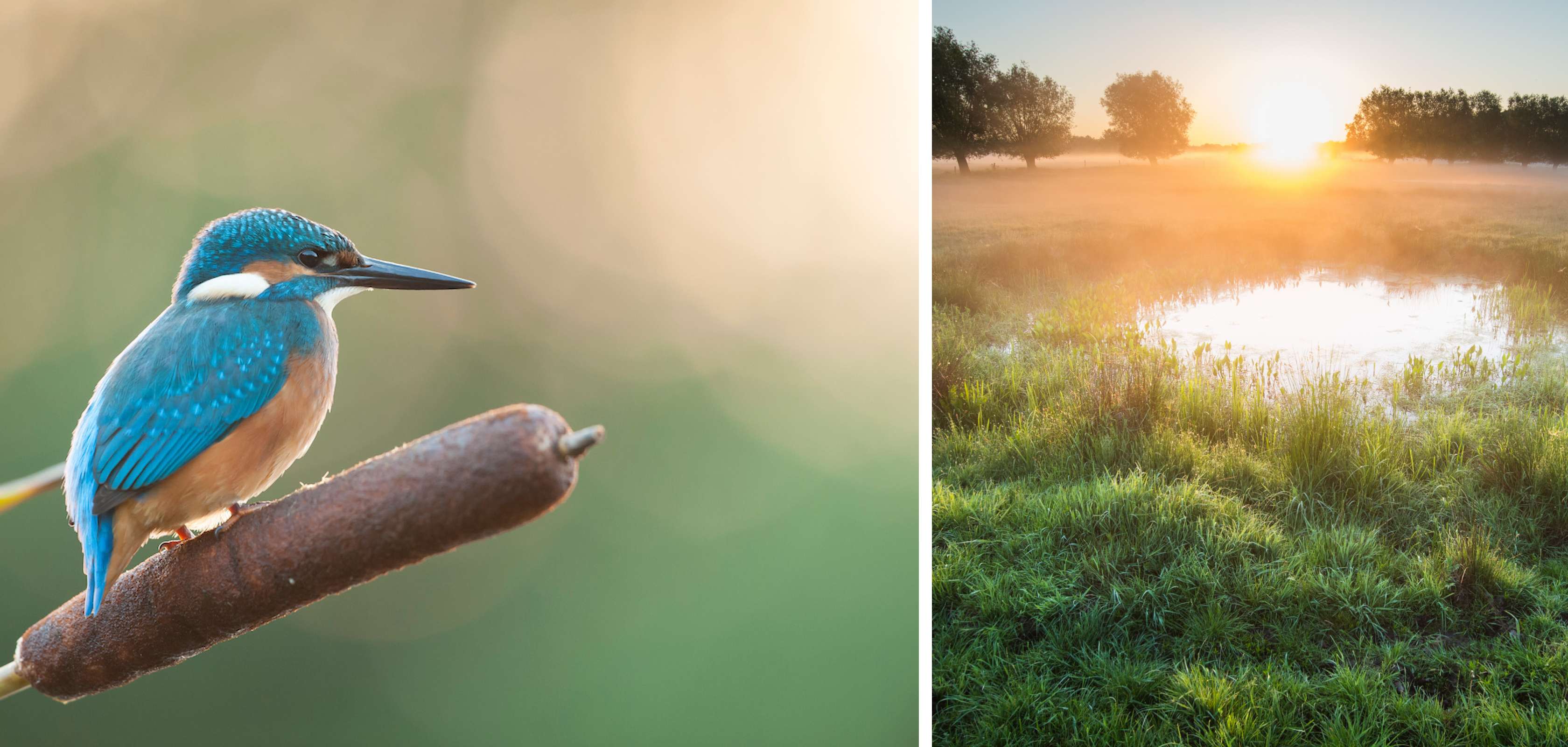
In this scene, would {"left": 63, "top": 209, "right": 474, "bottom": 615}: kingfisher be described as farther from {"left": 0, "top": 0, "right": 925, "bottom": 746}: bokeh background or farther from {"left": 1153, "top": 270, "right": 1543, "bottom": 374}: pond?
{"left": 1153, "top": 270, "right": 1543, "bottom": 374}: pond

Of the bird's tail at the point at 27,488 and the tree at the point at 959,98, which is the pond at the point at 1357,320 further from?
the bird's tail at the point at 27,488

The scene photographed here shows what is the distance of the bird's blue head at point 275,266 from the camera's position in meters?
1.17

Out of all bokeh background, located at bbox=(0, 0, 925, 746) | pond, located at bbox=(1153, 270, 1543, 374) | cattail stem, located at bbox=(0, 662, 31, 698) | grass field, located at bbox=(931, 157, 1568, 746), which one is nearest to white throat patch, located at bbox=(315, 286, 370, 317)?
cattail stem, located at bbox=(0, 662, 31, 698)

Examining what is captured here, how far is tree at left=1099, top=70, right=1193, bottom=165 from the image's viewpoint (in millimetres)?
2123

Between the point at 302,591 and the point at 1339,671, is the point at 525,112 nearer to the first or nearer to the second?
the point at 302,591

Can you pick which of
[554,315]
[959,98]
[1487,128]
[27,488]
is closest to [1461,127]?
[1487,128]

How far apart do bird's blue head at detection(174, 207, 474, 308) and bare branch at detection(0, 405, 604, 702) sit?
0.41m

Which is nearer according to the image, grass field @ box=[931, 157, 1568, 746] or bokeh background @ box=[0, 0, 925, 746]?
grass field @ box=[931, 157, 1568, 746]

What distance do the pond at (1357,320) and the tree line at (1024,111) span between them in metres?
A: 0.41

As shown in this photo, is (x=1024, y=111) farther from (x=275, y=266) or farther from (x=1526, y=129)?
(x=275, y=266)

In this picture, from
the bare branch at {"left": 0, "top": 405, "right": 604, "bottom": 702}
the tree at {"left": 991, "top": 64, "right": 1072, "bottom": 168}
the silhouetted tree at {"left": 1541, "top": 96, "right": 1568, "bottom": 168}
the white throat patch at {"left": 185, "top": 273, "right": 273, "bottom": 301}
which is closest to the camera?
the bare branch at {"left": 0, "top": 405, "right": 604, "bottom": 702}

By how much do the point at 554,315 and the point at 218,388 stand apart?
4.27 feet

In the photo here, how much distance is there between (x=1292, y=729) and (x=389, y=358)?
91.4 inches

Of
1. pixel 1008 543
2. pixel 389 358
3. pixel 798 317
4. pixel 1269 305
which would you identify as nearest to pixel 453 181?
pixel 389 358
